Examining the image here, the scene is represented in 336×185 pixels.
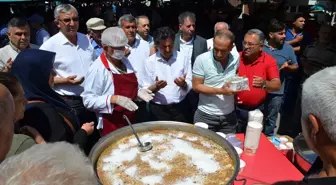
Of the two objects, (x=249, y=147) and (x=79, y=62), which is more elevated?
(x=79, y=62)

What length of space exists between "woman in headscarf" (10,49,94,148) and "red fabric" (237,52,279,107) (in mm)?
1595

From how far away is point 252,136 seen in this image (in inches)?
79.6

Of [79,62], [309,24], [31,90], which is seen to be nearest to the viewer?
[31,90]

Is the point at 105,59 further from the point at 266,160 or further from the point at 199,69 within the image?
the point at 266,160

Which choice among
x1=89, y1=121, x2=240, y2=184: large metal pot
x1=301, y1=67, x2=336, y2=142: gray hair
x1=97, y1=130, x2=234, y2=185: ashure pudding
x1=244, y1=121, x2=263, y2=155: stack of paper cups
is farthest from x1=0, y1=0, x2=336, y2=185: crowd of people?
Result: x1=244, y1=121, x2=263, y2=155: stack of paper cups

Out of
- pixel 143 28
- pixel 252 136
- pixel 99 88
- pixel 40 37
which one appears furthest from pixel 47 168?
pixel 40 37

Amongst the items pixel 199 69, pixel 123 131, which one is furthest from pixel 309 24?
pixel 123 131

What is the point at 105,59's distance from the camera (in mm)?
2488

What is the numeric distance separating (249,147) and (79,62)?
1927 mm

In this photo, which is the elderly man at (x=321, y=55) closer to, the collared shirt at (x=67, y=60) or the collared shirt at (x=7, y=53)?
the collared shirt at (x=67, y=60)

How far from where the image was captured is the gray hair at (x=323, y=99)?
3.19ft

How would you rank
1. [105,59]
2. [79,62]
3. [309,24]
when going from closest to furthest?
[105,59], [79,62], [309,24]

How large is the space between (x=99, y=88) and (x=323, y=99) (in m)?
1.83

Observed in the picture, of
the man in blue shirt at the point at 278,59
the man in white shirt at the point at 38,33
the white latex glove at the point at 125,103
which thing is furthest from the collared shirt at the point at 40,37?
the man in blue shirt at the point at 278,59
